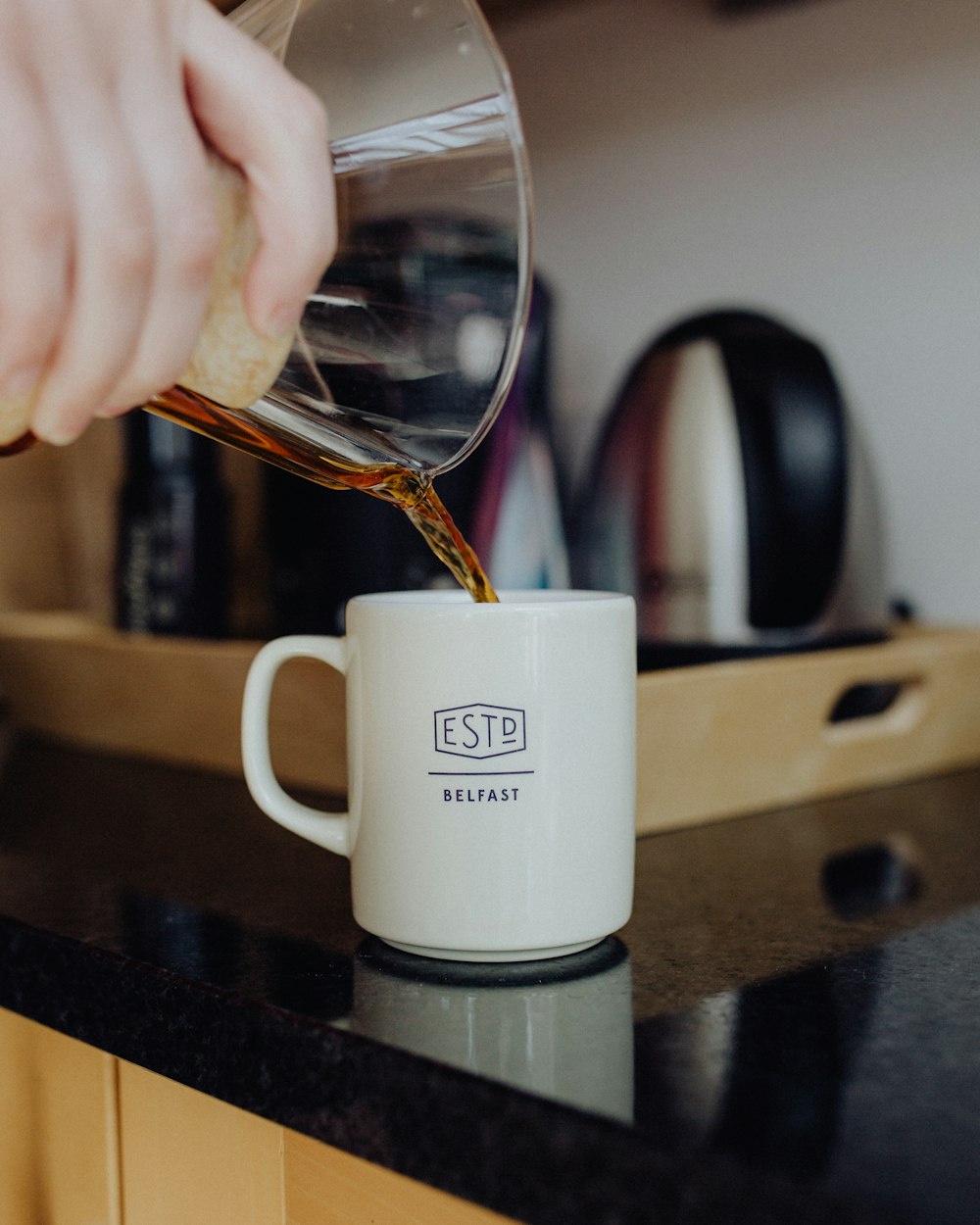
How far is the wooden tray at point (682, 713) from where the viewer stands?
2.44 ft

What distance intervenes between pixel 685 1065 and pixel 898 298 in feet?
2.59

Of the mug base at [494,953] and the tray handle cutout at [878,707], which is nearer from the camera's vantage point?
the mug base at [494,953]

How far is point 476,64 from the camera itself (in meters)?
0.50

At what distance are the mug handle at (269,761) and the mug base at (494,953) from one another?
0.18ft

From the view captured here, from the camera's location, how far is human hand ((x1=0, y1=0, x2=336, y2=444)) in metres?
0.33

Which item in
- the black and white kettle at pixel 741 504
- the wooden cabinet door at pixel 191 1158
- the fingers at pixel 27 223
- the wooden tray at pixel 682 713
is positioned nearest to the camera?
the fingers at pixel 27 223

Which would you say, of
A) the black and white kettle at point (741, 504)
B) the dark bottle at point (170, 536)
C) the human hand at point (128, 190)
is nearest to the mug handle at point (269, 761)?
the human hand at point (128, 190)

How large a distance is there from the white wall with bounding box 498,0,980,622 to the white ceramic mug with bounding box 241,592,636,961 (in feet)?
1.65

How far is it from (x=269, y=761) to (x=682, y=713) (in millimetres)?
264

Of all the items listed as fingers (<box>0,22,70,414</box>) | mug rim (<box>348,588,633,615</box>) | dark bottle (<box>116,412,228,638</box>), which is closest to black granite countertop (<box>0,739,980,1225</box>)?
mug rim (<box>348,588,633,615</box>)

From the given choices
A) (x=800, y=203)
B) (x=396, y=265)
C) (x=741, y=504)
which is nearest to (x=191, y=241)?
(x=396, y=265)

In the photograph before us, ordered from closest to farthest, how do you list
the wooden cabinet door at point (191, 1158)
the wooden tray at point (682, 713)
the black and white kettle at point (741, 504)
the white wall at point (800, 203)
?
the wooden cabinet door at point (191, 1158)
the wooden tray at point (682, 713)
the black and white kettle at point (741, 504)
the white wall at point (800, 203)

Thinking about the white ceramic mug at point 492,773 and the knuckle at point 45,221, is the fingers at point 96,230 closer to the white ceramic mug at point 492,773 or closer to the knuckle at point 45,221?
the knuckle at point 45,221

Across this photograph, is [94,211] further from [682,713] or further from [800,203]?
[800,203]
